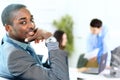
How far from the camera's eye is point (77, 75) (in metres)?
2.99

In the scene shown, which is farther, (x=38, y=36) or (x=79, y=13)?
(x=79, y=13)

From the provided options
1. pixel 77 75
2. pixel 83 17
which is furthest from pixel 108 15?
pixel 77 75

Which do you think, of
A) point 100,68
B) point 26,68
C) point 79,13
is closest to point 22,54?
point 26,68

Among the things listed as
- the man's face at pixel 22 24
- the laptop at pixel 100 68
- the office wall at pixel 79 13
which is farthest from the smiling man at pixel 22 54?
the office wall at pixel 79 13

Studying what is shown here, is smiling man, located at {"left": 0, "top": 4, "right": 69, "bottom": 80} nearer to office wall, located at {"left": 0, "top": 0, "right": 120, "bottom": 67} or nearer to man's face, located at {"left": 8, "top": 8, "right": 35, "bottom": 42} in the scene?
man's face, located at {"left": 8, "top": 8, "right": 35, "bottom": 42}

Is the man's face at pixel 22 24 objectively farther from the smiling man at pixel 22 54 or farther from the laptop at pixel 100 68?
the laptop at pixel 100 68

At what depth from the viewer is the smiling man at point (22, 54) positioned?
1.43 metres

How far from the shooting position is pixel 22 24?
57.3 inches

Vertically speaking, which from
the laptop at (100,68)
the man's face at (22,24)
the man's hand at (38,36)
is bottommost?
the laptop at (100,68)

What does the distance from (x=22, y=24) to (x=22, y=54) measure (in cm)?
15

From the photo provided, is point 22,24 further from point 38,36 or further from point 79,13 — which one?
point 79,13

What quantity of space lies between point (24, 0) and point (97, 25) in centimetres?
149

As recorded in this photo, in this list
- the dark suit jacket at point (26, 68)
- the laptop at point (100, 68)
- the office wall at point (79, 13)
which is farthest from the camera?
the office wall at point (79, 13)

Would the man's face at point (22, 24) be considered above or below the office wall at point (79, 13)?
above
